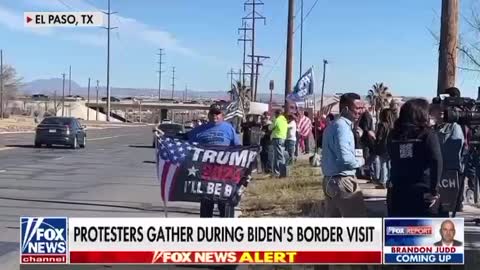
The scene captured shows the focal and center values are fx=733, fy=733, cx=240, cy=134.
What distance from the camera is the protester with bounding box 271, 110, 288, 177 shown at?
18.8 metres

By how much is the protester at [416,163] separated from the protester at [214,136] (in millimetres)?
2755

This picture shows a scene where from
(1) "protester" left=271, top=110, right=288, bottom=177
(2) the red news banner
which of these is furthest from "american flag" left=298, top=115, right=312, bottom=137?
(2) the red news banner

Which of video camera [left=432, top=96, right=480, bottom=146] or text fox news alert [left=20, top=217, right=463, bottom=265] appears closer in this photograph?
text fox news alert [left=20, top=217, right=463, bottom=265]

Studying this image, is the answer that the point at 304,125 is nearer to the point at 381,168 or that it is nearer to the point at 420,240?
the point at 381,168

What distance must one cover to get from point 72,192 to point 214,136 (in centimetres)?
747

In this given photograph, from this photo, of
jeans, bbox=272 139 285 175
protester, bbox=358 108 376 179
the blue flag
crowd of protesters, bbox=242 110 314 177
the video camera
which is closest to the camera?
the video camera

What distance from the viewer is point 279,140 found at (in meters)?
18.8

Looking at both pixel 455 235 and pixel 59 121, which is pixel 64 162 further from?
pixel 455 235

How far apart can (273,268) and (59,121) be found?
28313mm

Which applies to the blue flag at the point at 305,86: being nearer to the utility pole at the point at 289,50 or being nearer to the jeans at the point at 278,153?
the utility pole at the point at 289,50

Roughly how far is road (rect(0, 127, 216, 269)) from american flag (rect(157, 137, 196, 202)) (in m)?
1.93

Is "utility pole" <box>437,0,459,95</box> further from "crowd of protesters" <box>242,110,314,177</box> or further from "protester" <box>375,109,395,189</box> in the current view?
"crowd of protesters" <box>242,110,314,177</box>

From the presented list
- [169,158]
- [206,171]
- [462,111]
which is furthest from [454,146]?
[169,158]

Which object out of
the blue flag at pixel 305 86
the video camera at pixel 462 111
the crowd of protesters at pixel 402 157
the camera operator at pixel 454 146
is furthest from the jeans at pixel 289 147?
the video camera at pixel 462 111
